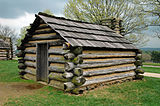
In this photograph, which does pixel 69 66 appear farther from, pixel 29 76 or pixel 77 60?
pixel 29 76

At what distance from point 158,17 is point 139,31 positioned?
4.80 m

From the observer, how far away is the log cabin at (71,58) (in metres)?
7.21

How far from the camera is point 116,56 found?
392 inches

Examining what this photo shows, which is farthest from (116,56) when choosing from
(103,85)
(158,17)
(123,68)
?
(158,17)

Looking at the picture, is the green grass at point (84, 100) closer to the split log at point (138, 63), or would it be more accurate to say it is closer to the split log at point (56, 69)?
the split log at point (56, 69)

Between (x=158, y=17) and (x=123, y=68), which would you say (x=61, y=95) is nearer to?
(x=123, y=68)

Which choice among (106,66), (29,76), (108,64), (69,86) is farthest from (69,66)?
(29,76)

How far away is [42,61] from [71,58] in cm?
313

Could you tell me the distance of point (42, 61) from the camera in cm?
966

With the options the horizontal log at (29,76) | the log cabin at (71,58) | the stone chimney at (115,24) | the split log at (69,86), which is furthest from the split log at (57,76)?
the stone chimney at (115,24)

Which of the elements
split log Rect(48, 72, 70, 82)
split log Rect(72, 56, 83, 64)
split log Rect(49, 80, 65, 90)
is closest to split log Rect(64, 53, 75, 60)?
split log Rect(72, 56, 83, 64)

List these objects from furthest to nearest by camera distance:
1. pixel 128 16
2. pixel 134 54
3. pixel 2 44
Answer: pixel 2 44 → pixel 128 16 → pixel 134 54

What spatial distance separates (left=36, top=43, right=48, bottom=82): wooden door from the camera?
9.41 m

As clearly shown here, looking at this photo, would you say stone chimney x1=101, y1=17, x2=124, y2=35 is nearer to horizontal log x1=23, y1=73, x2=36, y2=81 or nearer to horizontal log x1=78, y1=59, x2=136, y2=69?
horizontal log x1=78, y1=59, x2=136, y2=69
